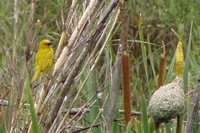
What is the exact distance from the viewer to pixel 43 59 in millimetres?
1998

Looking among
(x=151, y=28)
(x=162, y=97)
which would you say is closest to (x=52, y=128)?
(x=162, y=97)

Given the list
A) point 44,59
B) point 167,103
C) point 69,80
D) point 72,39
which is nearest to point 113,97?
point 167,103

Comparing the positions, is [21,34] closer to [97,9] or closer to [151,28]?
[151,28]

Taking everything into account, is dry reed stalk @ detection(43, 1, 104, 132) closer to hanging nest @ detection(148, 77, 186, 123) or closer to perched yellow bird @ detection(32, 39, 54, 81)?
hanging nest @ detection(148, 77, 186, 123)

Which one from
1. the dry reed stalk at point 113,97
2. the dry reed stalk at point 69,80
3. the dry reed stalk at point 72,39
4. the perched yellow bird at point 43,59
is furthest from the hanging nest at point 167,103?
the perched yellow bird at point 43,59

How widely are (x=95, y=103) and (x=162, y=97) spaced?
1.66 ft

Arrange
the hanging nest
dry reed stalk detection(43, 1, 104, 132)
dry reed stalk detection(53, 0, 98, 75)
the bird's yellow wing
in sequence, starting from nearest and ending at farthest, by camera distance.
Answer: the hanging nest
dry reed stalk detection(43, 1, 104, 132)
dry reed stalk detection(53, 0, 98, 75)
the bird's yellow wing

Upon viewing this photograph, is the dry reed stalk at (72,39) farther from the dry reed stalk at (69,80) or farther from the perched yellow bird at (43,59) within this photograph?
the perched yellow bird at (43,59)

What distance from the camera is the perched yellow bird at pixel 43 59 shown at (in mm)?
1881

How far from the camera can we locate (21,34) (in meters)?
4.08

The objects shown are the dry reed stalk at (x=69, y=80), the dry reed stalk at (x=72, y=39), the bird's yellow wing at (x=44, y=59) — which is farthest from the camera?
the bird's yellow wing at (x=44, y=59)


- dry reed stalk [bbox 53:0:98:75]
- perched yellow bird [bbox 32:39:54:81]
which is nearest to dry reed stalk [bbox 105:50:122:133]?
dry reed stalk [bbox 53:0:98:75]

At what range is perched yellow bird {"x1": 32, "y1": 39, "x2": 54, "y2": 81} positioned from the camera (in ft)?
6.17

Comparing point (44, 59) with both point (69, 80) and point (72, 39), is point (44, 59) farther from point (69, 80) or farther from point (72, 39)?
point (69, 80)
